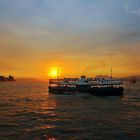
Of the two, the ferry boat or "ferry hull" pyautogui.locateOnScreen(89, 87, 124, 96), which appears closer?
"ferry hull" pyautogui.locateOnScreen(89, 87, 124, 96)

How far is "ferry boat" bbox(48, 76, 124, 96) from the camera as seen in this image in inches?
3738

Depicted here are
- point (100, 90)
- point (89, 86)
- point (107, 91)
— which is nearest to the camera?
point (107, 91)

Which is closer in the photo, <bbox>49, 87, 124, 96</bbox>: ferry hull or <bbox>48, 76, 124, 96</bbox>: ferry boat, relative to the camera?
<bbox>49, 87, 124, 96</bbox>: ferry hull

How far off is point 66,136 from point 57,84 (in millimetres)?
83595

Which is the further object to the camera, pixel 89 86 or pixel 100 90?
pixel 89 86

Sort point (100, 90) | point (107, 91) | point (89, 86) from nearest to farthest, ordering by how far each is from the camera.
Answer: point (107, 91) < point (100, 90) < point (89, 86)

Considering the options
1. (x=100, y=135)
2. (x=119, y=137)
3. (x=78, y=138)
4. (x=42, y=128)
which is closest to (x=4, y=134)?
(x=42, y=128)

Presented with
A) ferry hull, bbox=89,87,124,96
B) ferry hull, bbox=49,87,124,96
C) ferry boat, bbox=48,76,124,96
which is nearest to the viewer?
ferry hull, bbox=89,87,124,96

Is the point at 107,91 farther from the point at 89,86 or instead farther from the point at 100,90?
the point at 89,86

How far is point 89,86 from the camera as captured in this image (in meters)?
101

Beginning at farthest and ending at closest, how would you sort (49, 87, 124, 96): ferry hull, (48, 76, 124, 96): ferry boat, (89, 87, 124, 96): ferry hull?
(48, 76, 124, 96): ferry boat → (49, 87, 124, 96): ferry hull → (89, 87, 124, 96): ferry hull

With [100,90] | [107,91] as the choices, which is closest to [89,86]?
[100,90]

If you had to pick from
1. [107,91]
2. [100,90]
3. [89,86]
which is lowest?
[107,91]

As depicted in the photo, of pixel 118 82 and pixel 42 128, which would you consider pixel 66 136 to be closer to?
pixel 42 128
